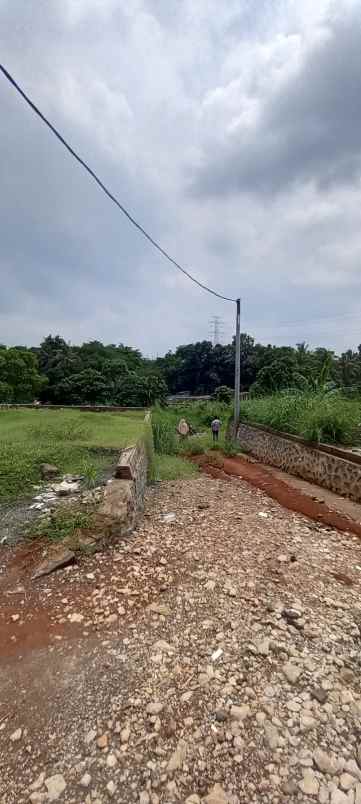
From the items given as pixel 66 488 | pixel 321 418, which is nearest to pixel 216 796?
pixel 66 488


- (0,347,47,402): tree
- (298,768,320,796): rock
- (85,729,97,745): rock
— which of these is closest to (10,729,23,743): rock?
(85,729,97,745): rock

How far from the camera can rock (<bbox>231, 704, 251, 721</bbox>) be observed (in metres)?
1.82

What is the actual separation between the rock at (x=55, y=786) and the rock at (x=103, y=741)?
0.20 metres

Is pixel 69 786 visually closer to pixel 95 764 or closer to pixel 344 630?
pixel 95 764

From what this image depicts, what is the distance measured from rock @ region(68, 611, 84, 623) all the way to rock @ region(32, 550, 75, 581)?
56cm

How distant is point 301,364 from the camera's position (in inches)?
1108

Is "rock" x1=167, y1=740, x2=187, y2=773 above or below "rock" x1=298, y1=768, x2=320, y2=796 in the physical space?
below

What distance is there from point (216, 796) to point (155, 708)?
506mm

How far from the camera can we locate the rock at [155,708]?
6.07ft

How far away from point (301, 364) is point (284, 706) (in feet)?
93.1

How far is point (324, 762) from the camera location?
1.62m

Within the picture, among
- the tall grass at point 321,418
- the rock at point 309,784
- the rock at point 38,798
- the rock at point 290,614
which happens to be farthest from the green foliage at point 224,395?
the rock at point 38,798

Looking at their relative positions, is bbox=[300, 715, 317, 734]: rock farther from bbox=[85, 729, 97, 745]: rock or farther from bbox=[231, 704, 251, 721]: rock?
bbox=[85, 729, 97, 745]: rock

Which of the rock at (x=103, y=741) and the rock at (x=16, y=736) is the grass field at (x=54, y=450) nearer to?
the rock at (x=16, y=736)
